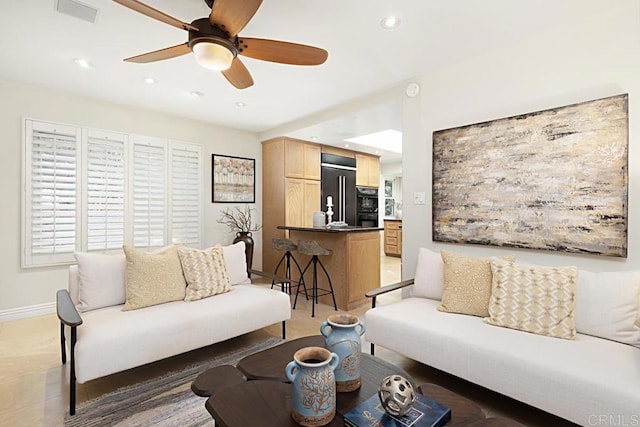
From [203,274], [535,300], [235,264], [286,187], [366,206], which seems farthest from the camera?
[366,206]

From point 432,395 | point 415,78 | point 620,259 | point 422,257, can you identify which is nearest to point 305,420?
point 432,395

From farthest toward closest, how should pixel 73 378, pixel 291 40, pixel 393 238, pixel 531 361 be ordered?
pixel 393 238 → pixel 291 40 → pixel 73 378 → pixel 531 361

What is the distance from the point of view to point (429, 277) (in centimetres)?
270

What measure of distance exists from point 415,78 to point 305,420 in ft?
10.5

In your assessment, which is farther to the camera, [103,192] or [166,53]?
[103,192]

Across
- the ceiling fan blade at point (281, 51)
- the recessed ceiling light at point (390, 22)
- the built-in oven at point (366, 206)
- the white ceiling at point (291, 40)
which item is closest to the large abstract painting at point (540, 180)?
the white ceiling at point (291, 40)

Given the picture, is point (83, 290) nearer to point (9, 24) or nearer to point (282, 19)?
point (9, 24)

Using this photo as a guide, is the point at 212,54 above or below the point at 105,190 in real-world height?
above

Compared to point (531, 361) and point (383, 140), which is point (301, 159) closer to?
point (383, 140)

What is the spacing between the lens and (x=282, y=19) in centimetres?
231

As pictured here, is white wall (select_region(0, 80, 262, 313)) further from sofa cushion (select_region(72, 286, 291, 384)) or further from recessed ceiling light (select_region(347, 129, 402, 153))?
recessed ceiling light (select_region(347, 129, 402, 153))

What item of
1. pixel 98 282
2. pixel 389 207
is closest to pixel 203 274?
pixel 98 282

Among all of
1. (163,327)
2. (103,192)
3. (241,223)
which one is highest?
(103,192)

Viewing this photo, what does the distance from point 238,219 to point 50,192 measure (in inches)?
96.6
